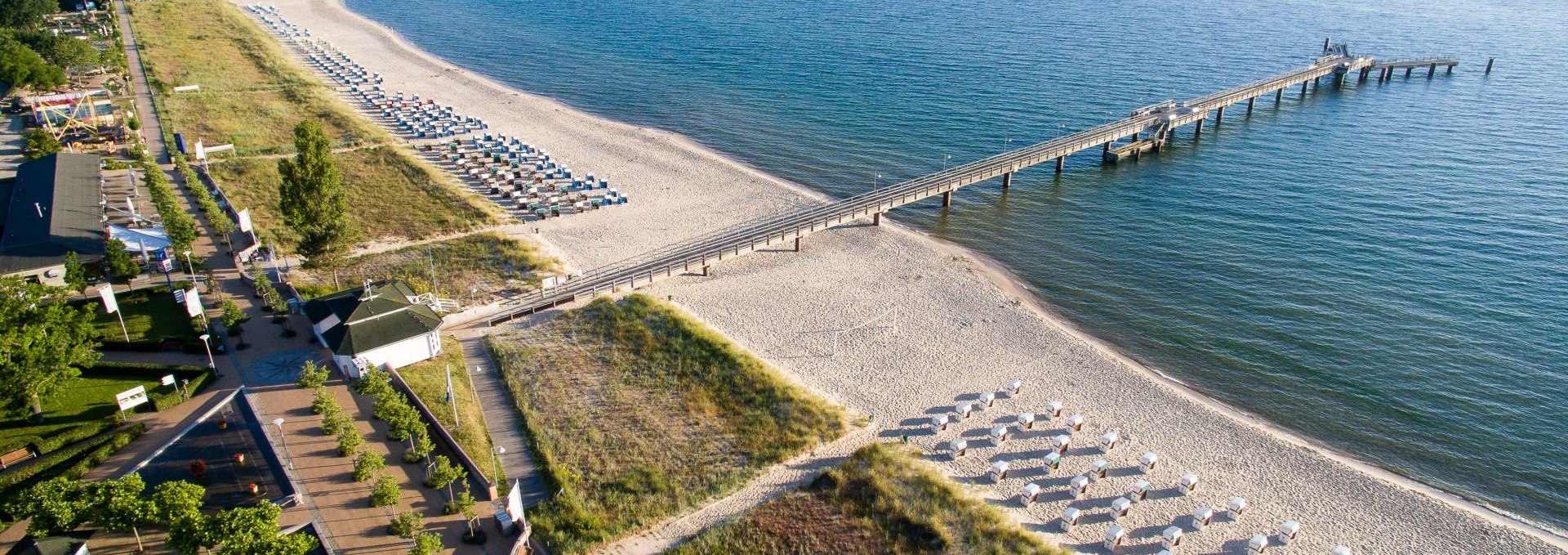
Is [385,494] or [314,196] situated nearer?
[385,494]

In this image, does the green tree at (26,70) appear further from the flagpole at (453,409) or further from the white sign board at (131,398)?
the flagpole at (453,409)

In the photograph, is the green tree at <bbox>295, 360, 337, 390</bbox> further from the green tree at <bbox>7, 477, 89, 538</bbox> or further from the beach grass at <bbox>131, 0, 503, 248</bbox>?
the beach grass at <bbox>131, 0, 503, 248</bbox>

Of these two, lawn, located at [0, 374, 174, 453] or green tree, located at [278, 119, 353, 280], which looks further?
green tree, located at [278, 119, 353, 280]

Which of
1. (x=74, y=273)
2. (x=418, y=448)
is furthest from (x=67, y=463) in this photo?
(x=74, y=273)

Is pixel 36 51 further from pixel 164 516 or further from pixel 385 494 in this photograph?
pixel 385 494

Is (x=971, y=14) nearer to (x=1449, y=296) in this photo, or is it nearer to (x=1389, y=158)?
(x=1389, y=158)

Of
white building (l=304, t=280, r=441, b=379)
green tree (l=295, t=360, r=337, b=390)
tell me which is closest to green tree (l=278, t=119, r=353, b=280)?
white building (l=304, t=280, r=441, b=379)

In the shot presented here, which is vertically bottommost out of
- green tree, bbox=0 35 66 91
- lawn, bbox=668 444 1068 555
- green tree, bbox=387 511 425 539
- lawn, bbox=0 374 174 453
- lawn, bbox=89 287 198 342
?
lawn, bbox=668 444 1068 555

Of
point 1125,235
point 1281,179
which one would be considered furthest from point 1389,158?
point 1125,235

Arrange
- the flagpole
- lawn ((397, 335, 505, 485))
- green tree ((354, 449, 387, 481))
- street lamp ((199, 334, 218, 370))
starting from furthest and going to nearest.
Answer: street lamp ((199, 334, 218, 370)) → the flagpole → lawn ((397, 335, 505, 485)) → green tree ((354, 449, 387, 481))
